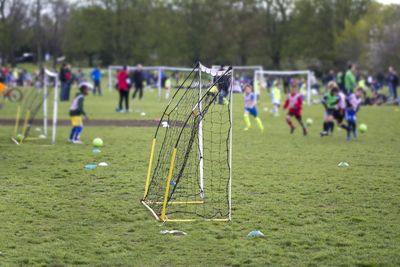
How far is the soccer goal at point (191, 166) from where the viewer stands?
857 cm

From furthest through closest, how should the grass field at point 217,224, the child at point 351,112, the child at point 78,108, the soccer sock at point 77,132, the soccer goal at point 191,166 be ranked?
the child at point 351,112, the soccer sock at point 77,132, the child at point 78,108, the soccer goal at point 191,166, the grass field at point 217,224

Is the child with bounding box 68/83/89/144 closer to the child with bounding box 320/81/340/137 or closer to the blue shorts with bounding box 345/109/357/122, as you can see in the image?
the child with bounding box 320/81/340/137

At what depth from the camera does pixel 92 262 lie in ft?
21.7

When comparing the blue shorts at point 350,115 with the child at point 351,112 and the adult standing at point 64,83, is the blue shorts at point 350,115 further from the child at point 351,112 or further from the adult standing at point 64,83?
the adult standing at point 64,83

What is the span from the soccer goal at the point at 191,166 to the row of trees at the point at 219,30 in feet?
171

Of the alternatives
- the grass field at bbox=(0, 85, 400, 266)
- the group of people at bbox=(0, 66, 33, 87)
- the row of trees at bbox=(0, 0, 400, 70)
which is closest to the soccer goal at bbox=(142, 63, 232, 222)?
the grass field at bbox=(0, 85, 400, 266)

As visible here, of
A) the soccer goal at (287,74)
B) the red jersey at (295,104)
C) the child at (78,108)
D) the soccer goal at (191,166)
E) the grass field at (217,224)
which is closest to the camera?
the grass field at (217,224)

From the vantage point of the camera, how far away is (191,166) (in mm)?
11555

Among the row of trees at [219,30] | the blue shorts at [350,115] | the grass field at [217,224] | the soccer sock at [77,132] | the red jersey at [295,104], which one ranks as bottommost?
the grass field at [217,224]

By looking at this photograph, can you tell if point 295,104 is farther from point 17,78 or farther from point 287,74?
point 17,78

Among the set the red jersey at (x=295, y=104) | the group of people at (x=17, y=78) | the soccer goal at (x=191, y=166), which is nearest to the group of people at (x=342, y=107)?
the red jersey at (x=295, y=104)

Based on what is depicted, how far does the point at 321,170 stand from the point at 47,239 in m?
6.47

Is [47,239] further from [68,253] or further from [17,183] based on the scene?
[17,183]

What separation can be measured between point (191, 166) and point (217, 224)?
3398mm
